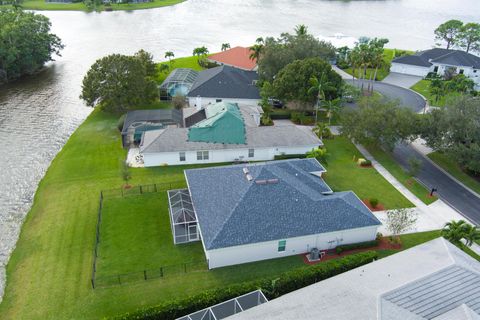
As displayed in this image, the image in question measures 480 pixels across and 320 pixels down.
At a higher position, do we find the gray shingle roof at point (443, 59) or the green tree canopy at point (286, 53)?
the green tree canopy at point (286, 53)

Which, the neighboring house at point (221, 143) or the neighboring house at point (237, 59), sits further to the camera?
the neighboring house at point (237, 59)

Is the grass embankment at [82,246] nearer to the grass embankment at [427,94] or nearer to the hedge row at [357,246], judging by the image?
the hedge row at [357,246]

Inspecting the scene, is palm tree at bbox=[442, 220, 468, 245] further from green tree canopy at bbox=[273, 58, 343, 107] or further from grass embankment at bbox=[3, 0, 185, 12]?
grass embankment at bbox=[3, 0, 185, 12]

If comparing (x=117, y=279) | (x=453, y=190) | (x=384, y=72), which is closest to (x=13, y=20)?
(x=117, y=279)

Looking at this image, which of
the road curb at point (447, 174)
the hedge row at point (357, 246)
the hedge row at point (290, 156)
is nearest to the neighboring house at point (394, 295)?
the hedge row at point (357, 246)

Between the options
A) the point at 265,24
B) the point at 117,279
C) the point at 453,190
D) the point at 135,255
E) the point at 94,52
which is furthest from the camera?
the point at 265,24

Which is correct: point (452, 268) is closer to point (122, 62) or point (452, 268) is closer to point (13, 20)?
point (122, 62)

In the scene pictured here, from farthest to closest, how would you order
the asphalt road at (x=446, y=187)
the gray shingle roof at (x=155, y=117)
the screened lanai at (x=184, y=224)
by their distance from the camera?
the gray shingle roof at (x=155, y=117) < the asphalt road at (x=446, y=187) < the screened lanai at (x=184, y=224)
